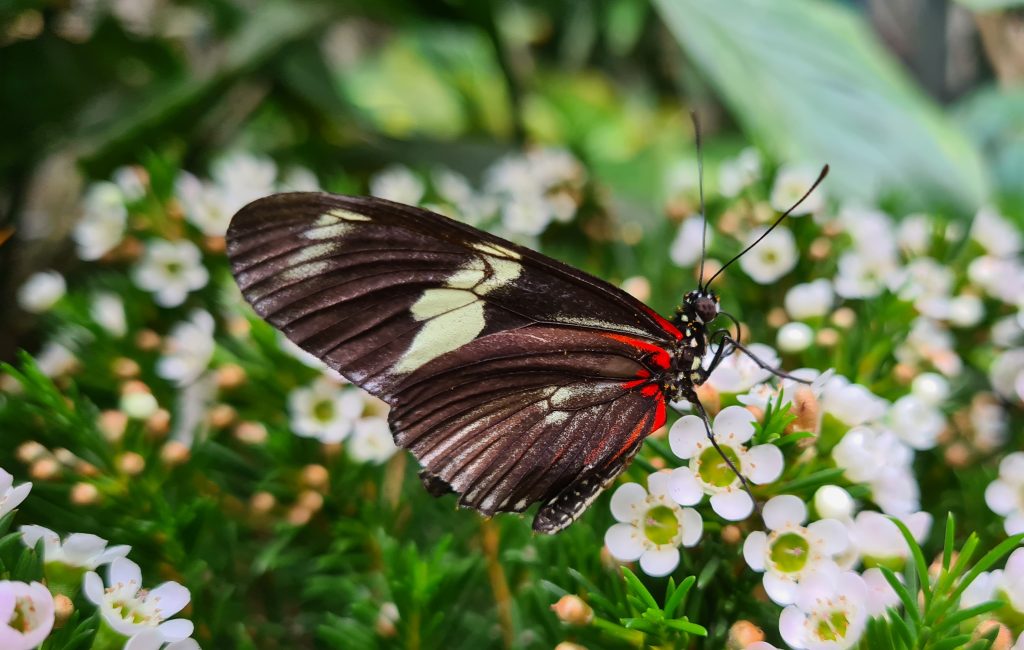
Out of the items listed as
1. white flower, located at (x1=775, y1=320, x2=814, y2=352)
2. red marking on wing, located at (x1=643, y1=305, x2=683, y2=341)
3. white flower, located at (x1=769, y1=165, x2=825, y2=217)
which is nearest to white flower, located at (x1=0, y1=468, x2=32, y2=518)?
red marking on wing, located at (x1=643, y1=305, x2=683, y2=341)

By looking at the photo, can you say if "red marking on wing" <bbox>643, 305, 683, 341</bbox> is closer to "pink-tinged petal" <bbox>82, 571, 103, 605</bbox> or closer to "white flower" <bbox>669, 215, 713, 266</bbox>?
"white flower" <bbox>669, 215, 713, 266</bbox>

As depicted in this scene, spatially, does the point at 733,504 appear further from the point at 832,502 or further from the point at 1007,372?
the point at 1007,372

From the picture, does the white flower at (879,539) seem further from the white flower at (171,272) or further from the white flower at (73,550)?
the white flower at (171,272)

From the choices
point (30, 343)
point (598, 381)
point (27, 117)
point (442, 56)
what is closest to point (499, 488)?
point (598, 381)

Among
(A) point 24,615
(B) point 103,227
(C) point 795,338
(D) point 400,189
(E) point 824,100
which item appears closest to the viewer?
(A) point 24,615

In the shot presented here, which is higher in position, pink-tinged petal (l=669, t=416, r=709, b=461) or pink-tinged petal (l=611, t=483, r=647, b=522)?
pink-tinged petal (l=669, t=416, r=709, b=461)

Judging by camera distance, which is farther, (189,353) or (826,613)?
(189,353)

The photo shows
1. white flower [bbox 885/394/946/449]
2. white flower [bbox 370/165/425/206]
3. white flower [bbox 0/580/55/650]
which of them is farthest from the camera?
white flower [bbox 370/165/425/206]

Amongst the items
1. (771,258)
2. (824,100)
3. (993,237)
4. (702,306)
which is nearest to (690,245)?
(771,258)

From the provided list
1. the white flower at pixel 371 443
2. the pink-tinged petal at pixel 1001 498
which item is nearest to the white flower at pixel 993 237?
the pink-tinged petal at pixel 1001 498
